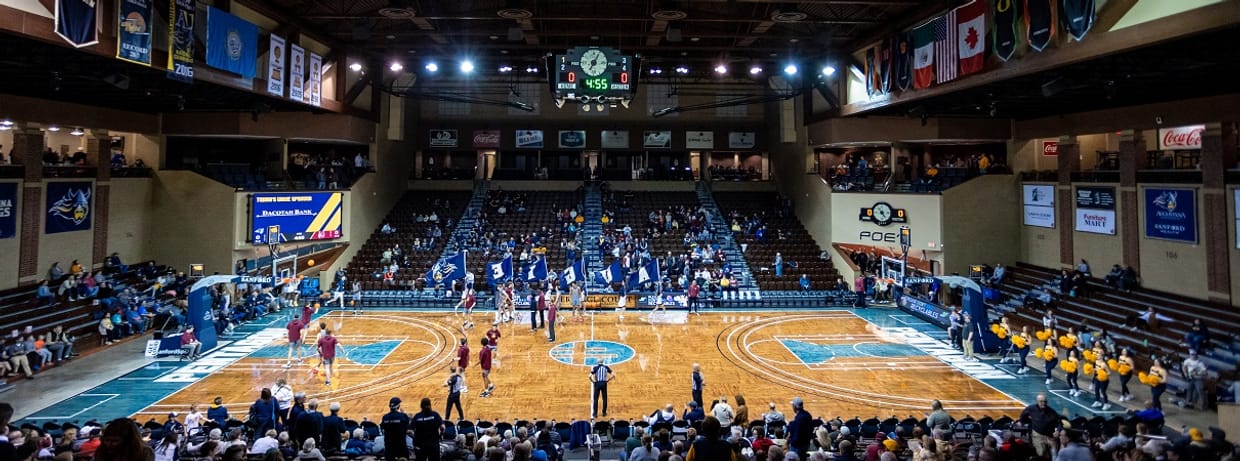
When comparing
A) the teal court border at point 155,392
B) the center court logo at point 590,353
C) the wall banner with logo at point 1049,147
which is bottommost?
the teal court border at point 155,392

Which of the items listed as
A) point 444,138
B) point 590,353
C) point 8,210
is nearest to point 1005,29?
point 590,353

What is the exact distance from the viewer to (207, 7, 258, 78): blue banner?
1973 cm

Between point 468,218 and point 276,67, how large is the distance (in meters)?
16.8

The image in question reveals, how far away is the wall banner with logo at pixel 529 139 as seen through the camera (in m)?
43.4

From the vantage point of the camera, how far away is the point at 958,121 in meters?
31.4

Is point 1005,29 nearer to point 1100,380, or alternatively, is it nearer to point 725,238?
point 1100,380

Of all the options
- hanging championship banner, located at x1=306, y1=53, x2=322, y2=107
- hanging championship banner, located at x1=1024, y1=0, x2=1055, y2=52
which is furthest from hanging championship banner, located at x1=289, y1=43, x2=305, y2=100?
hanging championship banner, located at x1=1024, y1=0, x2=1055, y2=52

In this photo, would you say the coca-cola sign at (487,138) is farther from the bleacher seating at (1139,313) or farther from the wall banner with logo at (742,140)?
the bleacher seating at (1139,313)

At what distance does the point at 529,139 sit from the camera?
43.4 meters

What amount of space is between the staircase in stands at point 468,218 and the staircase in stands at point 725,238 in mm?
14355

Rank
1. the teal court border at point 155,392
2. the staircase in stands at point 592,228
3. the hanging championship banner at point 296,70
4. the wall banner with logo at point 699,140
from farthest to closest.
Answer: the wall banner with logo at point 699,140, the staircase in stands at point 592,228, the hanging championship banner at point 296,70, the teal court border at point 155,392

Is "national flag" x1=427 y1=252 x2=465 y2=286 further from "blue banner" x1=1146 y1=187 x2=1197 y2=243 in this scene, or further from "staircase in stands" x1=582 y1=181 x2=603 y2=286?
"blue banner" x1=1146 y1=187 x2=1197 y2=243

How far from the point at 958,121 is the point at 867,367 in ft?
58.5

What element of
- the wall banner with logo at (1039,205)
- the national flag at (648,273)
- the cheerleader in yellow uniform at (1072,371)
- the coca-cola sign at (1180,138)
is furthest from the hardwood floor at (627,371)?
the coca-cola sign at (1180,138)
